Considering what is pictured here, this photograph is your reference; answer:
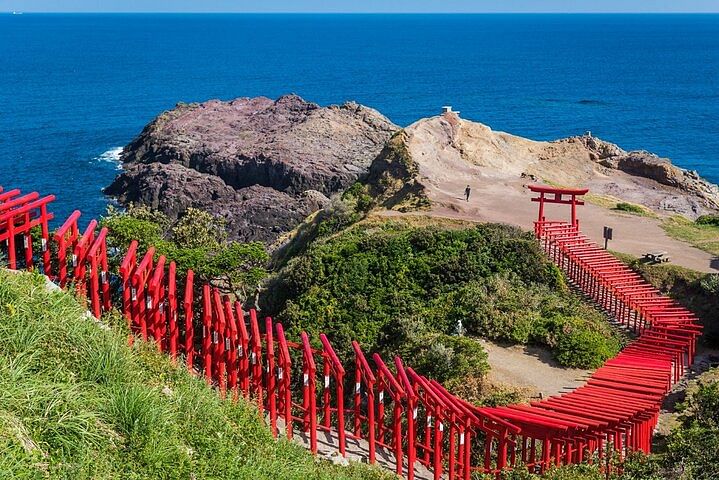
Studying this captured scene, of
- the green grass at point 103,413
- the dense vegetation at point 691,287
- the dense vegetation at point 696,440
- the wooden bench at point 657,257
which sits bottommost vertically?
the dense vegetation at point 696,440

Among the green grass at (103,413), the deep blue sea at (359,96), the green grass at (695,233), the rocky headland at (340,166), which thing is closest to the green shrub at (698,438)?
the green grass at (103,413)

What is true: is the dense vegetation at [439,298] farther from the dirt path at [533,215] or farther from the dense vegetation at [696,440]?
the dirt path at [533,215]

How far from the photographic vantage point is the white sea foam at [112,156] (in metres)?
83.0

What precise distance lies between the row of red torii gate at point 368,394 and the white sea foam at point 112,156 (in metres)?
62.4

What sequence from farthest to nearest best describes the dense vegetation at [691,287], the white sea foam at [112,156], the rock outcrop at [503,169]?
the white sea foam at [112,156], the rock outcrop at [503,169], the dense vegetation at [691,287]

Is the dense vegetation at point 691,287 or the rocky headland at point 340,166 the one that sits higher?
the rocky headland at point 340,166

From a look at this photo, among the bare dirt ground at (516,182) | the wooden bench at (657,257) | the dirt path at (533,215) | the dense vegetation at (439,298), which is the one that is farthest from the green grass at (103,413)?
the bare dirt ground at (516,182)

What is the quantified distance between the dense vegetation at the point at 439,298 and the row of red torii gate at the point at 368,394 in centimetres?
161

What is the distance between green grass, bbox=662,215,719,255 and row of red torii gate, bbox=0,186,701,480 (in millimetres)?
10576

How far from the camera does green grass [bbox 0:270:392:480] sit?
35.9ft

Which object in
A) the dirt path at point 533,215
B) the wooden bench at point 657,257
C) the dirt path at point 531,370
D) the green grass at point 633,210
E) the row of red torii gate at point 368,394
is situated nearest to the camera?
the row of red torii gate at point 368,394

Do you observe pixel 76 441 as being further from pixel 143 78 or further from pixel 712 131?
pixel 143 78

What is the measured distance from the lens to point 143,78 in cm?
15712

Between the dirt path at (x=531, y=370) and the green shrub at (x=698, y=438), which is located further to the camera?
the dirt path at (x=531, y=370)
